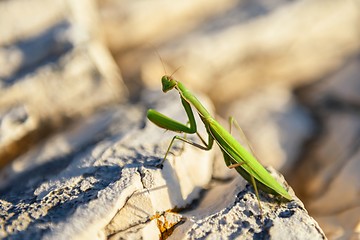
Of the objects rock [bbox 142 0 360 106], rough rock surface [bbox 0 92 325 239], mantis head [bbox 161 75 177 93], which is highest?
rock [bbox 142 0 360 106]

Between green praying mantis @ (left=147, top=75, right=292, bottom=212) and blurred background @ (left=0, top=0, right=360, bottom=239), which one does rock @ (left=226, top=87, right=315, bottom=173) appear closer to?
blurred background @ (left=0, top=0, right=360, bottom=239)

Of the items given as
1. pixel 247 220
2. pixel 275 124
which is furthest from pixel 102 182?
pixel 275 124

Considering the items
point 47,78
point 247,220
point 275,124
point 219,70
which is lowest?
point 247,220

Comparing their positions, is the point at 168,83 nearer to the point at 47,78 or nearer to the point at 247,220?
the point at 247,220

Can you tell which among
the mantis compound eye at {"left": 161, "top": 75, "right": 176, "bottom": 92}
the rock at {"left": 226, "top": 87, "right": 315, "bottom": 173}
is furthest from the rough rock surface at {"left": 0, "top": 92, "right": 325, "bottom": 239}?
the rock at {"left": 226, "top": 87, "right": 315, "bottom": 173}

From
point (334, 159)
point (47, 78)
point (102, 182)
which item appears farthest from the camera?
point (334, 159)

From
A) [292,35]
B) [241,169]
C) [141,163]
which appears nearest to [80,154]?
[141,163]

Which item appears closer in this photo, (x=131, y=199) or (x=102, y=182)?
(x=131, y=199)

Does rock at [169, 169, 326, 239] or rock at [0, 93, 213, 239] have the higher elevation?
rock at [0, 93, 213, 239]

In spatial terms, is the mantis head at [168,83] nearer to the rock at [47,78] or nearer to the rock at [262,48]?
the rock at [47,78]
